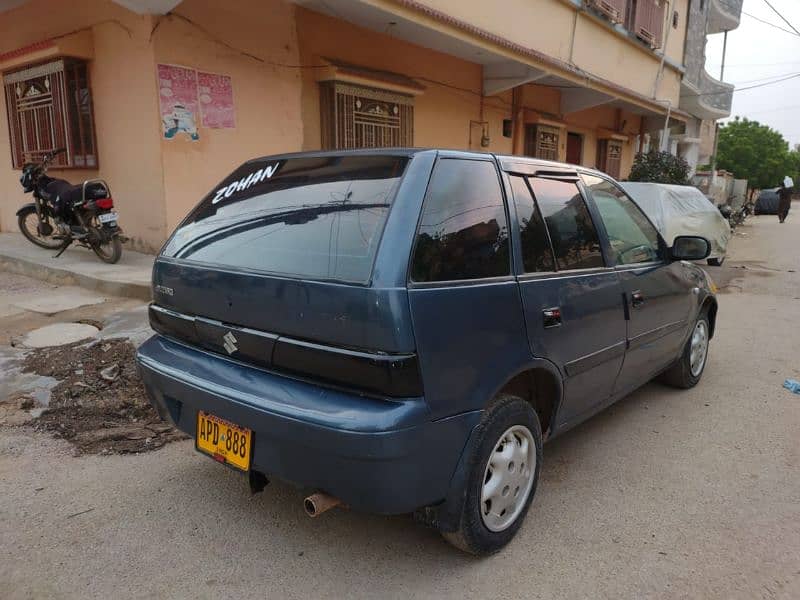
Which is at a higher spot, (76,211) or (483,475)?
(76,211)

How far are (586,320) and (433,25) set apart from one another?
20.0ft

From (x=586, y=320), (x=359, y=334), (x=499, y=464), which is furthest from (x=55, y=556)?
(x=586, y=320)

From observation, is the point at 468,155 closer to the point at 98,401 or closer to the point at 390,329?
the point at 390,329

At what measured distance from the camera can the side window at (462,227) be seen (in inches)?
84.0

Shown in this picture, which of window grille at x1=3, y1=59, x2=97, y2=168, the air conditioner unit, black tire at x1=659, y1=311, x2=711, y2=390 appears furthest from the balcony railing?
black tire at x1=659, y1=311, x2=711, y2=390

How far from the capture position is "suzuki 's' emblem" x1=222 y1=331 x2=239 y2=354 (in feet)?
7.70

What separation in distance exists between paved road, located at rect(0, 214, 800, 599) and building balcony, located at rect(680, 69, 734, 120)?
62.8ft

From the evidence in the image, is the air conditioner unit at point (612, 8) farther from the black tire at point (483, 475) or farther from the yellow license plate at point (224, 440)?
the yellow license plate at point (224, 440)

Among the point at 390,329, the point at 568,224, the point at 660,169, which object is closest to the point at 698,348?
the point at 568,224

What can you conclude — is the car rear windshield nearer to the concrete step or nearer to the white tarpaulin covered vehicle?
the concrete step

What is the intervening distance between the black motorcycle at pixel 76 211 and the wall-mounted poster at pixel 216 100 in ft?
4.71

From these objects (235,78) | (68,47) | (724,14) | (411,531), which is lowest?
(411,531)

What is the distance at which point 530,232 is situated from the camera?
2.64 m

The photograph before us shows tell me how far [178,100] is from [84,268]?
2165 millimetres
